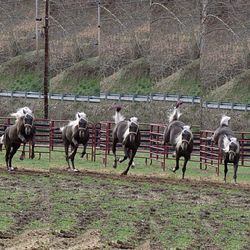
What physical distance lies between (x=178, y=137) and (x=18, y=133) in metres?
1.79

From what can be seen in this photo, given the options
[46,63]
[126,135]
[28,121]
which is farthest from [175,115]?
[28,121]

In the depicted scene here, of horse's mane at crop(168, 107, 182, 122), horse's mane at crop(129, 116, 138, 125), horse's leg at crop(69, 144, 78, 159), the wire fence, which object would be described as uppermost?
the wire fence

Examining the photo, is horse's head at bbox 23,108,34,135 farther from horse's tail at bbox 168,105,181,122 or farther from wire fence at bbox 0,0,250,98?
horse's tail at bbox 168,105,181,122

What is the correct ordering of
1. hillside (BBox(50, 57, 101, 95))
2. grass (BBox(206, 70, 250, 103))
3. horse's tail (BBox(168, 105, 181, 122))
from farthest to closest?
grass (BBox(206, 70, 250, 103)), hillside (BBox(50, 57, 101, 95)), horse's tail (BBox(168, 105, 181, 122))

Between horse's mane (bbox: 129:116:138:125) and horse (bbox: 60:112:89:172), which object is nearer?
horse's mane (bbox: 129:116:138:125)

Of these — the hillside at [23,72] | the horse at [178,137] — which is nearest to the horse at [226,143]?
the horse at [178,137]

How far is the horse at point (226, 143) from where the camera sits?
5.61 metres

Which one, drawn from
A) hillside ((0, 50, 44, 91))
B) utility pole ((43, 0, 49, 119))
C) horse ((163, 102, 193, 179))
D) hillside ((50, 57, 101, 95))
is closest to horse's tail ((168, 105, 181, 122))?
horse ((163, 102, 193, 179))

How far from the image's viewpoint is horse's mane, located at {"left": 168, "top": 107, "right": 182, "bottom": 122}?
525 centimetres

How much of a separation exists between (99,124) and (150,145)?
18.2 inches

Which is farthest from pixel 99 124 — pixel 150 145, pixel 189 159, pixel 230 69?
pixel 230 69

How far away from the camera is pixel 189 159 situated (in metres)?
5.58

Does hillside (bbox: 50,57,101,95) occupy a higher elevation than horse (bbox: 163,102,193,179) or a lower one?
higher

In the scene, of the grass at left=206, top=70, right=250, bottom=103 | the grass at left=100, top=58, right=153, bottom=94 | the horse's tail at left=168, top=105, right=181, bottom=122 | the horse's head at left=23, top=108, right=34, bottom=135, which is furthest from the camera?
the horse's head at left=23, top=108, right=34, bottom=135
